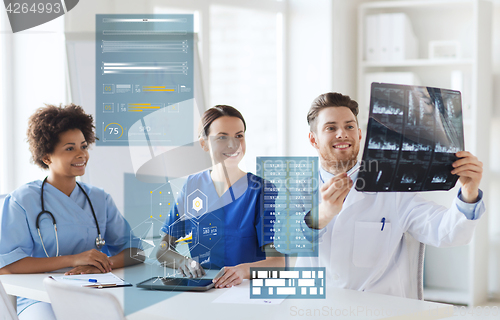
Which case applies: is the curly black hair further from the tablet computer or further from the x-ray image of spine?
the x-ray image of spine

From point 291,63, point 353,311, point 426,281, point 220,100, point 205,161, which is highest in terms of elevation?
point 291,63

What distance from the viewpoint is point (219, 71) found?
10.6 feet

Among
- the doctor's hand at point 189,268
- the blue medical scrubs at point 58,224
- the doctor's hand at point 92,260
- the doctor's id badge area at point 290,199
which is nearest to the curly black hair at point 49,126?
the blue medical scrubs at point 58,224

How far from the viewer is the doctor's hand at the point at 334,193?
141cm

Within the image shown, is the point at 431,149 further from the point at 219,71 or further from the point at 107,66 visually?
the point at 219,71

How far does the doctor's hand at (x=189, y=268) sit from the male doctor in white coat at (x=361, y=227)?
1.15ft

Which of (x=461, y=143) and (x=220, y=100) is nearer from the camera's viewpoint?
(x=461, y=143)

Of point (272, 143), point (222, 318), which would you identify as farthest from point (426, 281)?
point (222, 318)

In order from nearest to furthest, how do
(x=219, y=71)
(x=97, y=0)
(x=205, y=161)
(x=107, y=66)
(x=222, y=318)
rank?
1. (x=222, y=318)
2. (x=107, y=66)
3. (x=205, y=161)
4. (x=97, y=0)
5. (x=219, y=71)

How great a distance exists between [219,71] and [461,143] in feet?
6.80

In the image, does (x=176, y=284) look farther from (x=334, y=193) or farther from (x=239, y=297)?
(x=334, y=193)

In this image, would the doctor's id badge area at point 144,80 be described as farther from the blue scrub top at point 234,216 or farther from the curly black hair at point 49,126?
the blue scrub top at point 234,216

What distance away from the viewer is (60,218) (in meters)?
1.87

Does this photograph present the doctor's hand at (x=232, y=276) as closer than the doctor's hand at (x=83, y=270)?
Yes
